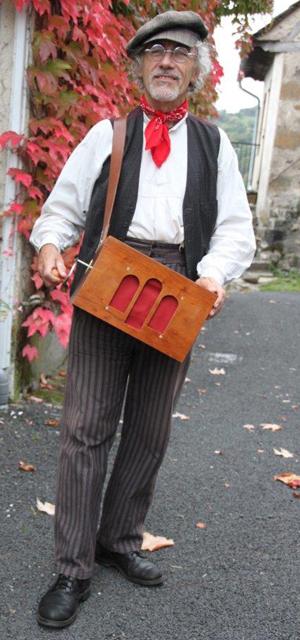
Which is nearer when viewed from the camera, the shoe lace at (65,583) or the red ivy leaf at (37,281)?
the shoe lace at (65,583)

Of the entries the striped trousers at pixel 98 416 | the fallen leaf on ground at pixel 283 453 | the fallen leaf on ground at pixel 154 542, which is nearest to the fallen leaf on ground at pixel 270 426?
the fallen leaf on ground at pixel 283 453

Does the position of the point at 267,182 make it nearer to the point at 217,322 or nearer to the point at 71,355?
the point at 217,322

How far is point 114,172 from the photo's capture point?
2367mm

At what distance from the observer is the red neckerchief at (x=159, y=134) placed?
241 cm

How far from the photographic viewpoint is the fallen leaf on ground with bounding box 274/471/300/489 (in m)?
3.87

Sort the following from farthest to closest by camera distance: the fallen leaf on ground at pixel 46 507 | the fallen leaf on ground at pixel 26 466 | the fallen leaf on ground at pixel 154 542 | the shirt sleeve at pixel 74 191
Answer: the fallen leaf on ground at pixel 26 466 → the fallen leaf on ground at pixel 46 507 → the fallen leaf on ground at pixel 154 542 → the shirt sleeve at pixel 74 191

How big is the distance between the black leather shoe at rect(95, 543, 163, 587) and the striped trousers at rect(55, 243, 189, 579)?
0.83 feet

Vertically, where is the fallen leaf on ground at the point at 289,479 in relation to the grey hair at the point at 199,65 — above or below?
below

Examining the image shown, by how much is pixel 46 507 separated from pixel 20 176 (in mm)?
1832

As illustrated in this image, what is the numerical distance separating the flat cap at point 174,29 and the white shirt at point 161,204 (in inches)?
10.1

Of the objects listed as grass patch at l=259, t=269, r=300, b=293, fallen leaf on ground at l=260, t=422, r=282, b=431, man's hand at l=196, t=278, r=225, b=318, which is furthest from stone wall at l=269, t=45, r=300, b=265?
man's hand at l=196, t=278, r=225, b=318

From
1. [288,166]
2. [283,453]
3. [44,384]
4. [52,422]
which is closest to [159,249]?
[52,422]

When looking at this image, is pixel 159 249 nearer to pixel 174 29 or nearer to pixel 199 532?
pixel 174 29

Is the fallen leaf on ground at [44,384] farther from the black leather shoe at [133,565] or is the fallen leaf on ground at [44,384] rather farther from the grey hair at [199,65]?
the grey hair at [199,65]
